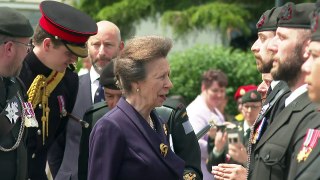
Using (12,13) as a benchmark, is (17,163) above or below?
below

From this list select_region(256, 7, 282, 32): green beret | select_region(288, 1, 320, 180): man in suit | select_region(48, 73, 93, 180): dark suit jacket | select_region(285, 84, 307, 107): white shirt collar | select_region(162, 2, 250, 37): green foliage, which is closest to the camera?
select_region(288, 1, 320, 180): man in suit

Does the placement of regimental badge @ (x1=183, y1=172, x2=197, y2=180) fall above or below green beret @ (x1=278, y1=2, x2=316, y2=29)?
below

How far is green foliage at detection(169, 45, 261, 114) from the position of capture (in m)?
16.3

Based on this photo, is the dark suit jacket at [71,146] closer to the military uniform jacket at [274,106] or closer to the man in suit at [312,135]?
the military uniform jacket at [274,106]

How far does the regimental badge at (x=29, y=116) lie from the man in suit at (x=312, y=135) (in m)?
2.20

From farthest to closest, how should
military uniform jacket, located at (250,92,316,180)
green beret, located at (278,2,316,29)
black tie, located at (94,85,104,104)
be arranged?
black tie, located at (94,85,104,104) → green beret, located at (278,2,316,29) → military uniform jacket, located at (250,92,316,180)

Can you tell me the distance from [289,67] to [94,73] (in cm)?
259

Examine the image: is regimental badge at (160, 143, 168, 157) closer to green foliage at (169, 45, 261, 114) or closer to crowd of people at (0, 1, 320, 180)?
crowd of people at (0, 1, 320, 180)

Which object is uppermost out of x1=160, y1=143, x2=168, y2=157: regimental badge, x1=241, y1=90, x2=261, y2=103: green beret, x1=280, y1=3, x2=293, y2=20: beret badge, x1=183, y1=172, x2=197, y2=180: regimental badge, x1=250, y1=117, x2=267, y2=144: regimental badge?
x1=280, y1=3, x2=293, y2=20: beret badge

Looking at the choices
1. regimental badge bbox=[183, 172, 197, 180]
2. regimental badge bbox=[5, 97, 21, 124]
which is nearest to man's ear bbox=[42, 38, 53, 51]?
regimental badge bbox=[5, 97, 21, 124]

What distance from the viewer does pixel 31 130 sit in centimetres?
678

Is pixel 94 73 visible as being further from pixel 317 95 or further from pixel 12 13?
pixel 317 95

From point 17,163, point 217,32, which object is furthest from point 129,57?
point 217,32

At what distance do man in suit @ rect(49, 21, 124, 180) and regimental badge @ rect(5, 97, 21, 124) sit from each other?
0.81 metres
